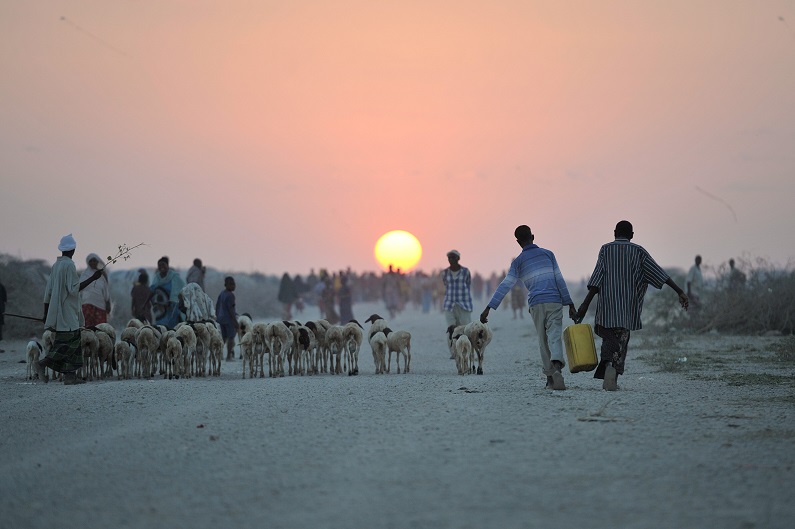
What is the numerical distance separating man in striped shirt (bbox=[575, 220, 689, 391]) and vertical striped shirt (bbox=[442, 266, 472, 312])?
23.5ft

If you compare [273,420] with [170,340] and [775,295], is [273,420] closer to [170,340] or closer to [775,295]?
[170,340]

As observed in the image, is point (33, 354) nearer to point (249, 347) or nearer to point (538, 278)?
point (249, 347)

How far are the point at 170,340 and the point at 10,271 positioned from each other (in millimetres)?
17988

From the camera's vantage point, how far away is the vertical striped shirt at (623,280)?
39.0ft

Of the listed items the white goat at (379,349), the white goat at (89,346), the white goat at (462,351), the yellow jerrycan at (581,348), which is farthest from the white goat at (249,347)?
the yellow jerrycan at (581,348)

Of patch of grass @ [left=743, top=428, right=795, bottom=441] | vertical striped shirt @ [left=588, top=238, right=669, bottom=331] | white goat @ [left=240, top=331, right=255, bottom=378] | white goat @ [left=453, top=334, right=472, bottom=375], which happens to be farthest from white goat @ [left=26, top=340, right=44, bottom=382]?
patch of grass @ [left=743, top=428, right=795, bottom=441]

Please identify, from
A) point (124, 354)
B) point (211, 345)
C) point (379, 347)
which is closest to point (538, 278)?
point (379, 347)

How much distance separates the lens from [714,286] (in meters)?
27.8

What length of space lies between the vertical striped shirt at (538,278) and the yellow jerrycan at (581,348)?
425 mm

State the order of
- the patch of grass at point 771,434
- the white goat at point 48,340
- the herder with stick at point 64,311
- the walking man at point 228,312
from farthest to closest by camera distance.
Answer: the walking man at point 228,312 → the white goat at point 48,340 → the herder with stick at point 64,311 → the patch of grass at point 771,434

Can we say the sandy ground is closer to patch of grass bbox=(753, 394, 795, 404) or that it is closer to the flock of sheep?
patch of grass bbox=(753, 394, 795, 404)

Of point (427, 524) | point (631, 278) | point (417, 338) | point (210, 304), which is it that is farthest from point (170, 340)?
point (417, 338)

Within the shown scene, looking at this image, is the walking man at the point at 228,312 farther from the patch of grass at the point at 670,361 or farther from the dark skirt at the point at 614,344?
the dark skirt at the point at 614,344

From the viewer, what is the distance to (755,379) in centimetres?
1372
